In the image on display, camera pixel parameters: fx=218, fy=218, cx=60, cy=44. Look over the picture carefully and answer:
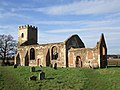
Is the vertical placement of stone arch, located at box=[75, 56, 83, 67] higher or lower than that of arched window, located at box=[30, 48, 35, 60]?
lower

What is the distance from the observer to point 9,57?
62.9 metres

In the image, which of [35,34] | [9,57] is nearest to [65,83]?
[35,34]

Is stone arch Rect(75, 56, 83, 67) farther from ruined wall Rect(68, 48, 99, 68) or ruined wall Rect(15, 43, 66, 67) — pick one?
ruined wall Rect(15, 43, 66, 67)

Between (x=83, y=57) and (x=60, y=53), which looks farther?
(x=60, y=53)

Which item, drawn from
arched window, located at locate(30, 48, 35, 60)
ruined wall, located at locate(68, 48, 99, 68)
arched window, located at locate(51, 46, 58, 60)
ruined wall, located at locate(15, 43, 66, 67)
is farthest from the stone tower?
ruined wall, located at locate(68, 48, 99, 68)

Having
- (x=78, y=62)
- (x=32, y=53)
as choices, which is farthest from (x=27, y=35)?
(x=78, y=62)

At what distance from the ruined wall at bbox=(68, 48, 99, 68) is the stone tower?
16738 millimetres

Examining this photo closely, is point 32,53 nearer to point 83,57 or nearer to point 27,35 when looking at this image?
point 27,35

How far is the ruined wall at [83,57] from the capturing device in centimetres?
3578

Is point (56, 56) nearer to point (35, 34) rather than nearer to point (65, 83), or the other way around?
point (35, 34)

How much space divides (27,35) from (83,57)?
2027 centimetres

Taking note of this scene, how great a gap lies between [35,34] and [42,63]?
13374 mm

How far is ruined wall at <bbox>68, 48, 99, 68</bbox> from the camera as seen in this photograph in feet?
117

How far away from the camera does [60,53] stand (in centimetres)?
4081
